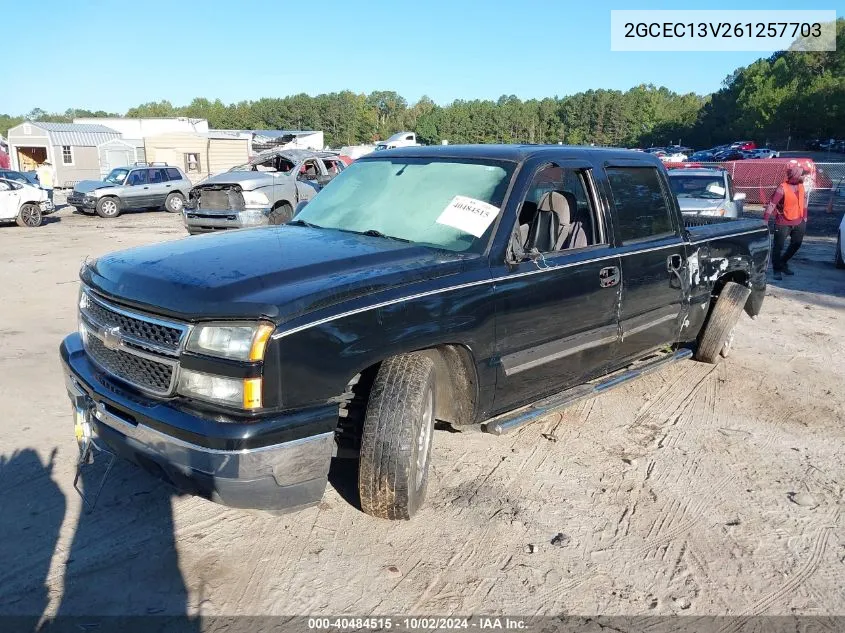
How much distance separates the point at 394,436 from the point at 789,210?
9.90 metres

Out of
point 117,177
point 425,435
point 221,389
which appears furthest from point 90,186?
point 221,389

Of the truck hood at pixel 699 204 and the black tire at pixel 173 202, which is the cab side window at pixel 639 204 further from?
the black tire at pixel 173 202

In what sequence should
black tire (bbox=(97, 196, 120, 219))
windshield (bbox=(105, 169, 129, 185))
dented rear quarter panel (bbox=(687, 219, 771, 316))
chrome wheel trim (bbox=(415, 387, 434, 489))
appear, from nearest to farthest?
chrome wheel trim (bbox=(415, 387, 434, 489)), dented rear quarter panel (bbox=(687, 219, 771, 316)), black tire (bbox=(97, 196, 120, 219)), windshield (bbox=(105, 169, 129, 185))

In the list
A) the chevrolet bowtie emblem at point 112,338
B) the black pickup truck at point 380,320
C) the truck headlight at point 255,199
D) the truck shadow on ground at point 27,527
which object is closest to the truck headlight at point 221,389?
the black pickup truck at point 380,320

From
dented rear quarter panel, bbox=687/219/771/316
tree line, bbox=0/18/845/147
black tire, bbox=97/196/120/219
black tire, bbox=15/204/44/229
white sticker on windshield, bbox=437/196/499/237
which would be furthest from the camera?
tree line, bbox=0/18/845/147

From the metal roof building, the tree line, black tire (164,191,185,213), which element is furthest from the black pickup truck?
the tree line

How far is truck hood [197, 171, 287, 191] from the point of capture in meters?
14.4

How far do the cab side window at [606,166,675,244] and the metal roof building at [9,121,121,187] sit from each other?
40884 millimetres

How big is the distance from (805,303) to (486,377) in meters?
7.36

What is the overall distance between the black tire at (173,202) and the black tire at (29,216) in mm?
4749

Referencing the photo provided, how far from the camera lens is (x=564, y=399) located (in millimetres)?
4191

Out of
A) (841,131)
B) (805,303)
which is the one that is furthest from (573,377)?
(841,131)

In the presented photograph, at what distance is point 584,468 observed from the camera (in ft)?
13.8

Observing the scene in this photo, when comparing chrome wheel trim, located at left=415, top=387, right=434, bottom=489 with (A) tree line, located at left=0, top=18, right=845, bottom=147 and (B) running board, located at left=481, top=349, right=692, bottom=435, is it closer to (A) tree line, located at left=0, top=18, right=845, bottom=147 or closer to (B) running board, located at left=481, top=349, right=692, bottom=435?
(B) running board, located at left=481, top=349, right=692, bottom=435
